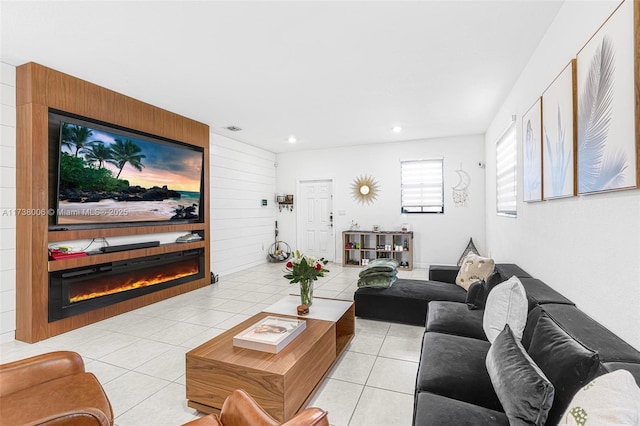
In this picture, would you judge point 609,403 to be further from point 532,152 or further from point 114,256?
point 114,256

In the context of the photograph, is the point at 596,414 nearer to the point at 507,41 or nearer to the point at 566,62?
the point at 566,62

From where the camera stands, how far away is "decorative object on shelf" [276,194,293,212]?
7820 mm

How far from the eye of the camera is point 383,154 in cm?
695

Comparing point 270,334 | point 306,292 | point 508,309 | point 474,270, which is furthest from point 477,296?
point 270,334

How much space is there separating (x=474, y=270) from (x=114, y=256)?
447cm

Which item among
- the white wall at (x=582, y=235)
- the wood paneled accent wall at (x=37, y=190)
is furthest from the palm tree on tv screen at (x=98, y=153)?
the white wall at (x=582, y=235)

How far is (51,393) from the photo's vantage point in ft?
4.67

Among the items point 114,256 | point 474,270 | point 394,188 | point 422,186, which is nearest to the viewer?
point 474,270

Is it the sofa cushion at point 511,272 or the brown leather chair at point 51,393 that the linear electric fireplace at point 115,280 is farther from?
the sofa cushion at point 511,272

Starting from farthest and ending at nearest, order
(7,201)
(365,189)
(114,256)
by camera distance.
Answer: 1. (365,189)
2. (114,256)
3. (7,201)

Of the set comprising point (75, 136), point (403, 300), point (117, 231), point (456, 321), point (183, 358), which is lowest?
point (183, 358)

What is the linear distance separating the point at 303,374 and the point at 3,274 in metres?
3.31

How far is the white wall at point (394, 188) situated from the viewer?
247 inches

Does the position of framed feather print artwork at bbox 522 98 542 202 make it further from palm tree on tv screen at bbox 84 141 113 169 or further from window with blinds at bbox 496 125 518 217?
palm tree on tv screen at bbox 84 141 113 169
